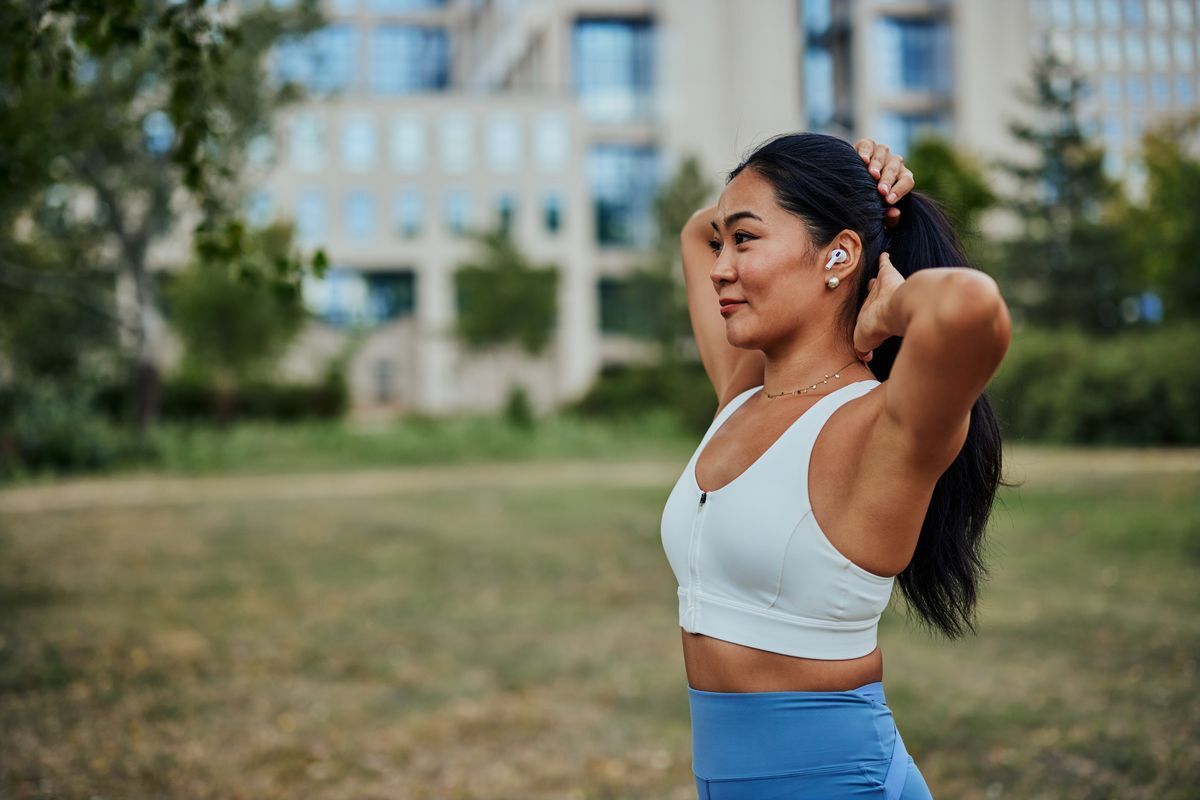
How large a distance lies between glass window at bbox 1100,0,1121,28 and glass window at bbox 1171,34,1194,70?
24.6 ft

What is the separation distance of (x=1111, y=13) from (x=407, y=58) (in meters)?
50.2

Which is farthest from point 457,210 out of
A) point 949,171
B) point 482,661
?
point 482,661

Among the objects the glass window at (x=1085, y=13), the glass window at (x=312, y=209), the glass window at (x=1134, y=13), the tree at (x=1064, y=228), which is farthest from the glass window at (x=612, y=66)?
the glass window at (x=1134, y=13)

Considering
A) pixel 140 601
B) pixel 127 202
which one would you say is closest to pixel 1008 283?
pixel 127 202

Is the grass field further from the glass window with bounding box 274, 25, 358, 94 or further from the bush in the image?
the bush

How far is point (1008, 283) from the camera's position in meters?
37.4

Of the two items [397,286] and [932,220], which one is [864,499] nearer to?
[932,220]

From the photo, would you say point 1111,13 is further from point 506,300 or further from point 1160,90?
point 506,300

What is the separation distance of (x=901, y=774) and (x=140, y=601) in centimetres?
1008

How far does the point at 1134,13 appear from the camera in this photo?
76.0 ft

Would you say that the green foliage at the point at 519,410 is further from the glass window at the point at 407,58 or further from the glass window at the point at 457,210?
the glass window at the point at 407,58

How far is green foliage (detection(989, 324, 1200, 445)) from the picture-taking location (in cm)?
2378

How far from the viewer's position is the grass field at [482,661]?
605 centimetres

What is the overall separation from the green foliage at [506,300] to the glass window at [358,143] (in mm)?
19548
